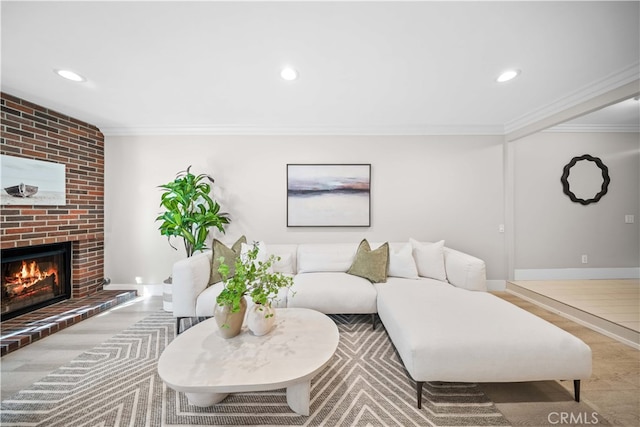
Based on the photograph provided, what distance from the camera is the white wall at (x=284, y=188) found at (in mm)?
3512

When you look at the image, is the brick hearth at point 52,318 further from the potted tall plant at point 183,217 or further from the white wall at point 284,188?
the potted tall plant at point 183,217

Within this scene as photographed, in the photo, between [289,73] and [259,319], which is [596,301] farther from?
[289,73]

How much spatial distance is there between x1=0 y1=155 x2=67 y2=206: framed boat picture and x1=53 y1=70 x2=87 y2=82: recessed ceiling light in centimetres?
110

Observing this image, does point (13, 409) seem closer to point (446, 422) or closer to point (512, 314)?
point (446, 422)

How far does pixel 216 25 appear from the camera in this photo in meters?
1.57

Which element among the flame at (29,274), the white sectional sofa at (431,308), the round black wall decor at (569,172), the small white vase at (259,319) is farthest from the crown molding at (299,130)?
the small white vase at (259,319)

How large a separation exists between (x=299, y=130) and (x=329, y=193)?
1000 millimetres

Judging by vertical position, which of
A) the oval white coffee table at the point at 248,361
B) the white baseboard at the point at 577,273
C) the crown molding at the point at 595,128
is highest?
the crown molding at the point at 595,128

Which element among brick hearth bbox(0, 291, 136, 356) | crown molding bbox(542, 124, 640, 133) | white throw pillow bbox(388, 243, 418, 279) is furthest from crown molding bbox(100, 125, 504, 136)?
brick hearth bbox(0, 291, 136, 356)

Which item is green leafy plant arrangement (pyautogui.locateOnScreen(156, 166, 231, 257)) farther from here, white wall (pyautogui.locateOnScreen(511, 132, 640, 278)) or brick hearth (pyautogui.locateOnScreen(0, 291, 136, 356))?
white wall (pyautogui.locateOnScreen(511, 132, 640, 278))

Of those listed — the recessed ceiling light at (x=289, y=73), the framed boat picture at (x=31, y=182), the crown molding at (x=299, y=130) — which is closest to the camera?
the recessed ceiling light at (x=289, y=73)

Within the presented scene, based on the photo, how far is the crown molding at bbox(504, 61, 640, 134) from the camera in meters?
2.07

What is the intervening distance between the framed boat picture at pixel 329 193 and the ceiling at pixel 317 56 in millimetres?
749

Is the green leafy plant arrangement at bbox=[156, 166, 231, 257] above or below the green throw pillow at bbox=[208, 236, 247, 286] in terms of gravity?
above
